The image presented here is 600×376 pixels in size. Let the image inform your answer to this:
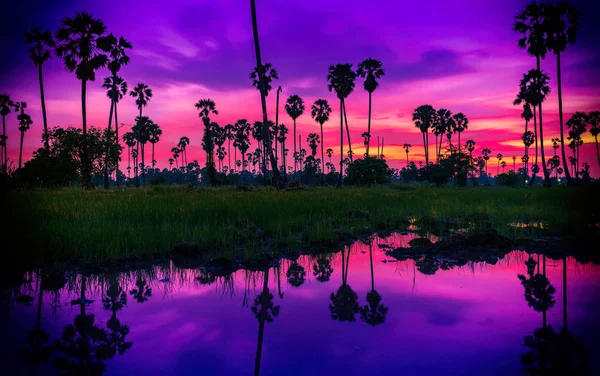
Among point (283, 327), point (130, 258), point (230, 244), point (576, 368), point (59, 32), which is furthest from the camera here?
point (59, 32)

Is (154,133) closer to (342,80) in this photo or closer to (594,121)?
(342,80)

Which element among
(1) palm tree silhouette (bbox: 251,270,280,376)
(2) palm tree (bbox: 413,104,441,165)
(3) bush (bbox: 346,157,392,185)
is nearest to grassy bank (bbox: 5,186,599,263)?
(1) palm tree silhouette (bbox: 251,270,280,376)

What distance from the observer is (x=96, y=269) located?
5938 millimetres

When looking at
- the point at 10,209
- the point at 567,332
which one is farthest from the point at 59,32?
the point at 567,332

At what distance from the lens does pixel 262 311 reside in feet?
13.5

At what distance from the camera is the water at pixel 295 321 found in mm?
2889

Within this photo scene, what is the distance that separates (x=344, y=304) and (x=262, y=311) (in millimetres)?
1143

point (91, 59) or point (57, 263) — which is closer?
point (57, 263)

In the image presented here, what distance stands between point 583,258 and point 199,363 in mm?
7935

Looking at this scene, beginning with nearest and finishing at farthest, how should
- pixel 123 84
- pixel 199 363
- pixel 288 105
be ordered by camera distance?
1. pixel 199 363
2. pixel 123 84
3. pixel 288 105

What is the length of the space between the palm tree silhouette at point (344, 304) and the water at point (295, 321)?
17mm

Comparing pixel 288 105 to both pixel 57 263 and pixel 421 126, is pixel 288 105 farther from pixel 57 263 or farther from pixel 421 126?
pixel 57 263

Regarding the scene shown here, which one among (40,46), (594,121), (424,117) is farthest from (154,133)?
(594,121)

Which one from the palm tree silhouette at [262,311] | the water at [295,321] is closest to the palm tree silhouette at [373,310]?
the water at [295,321]
